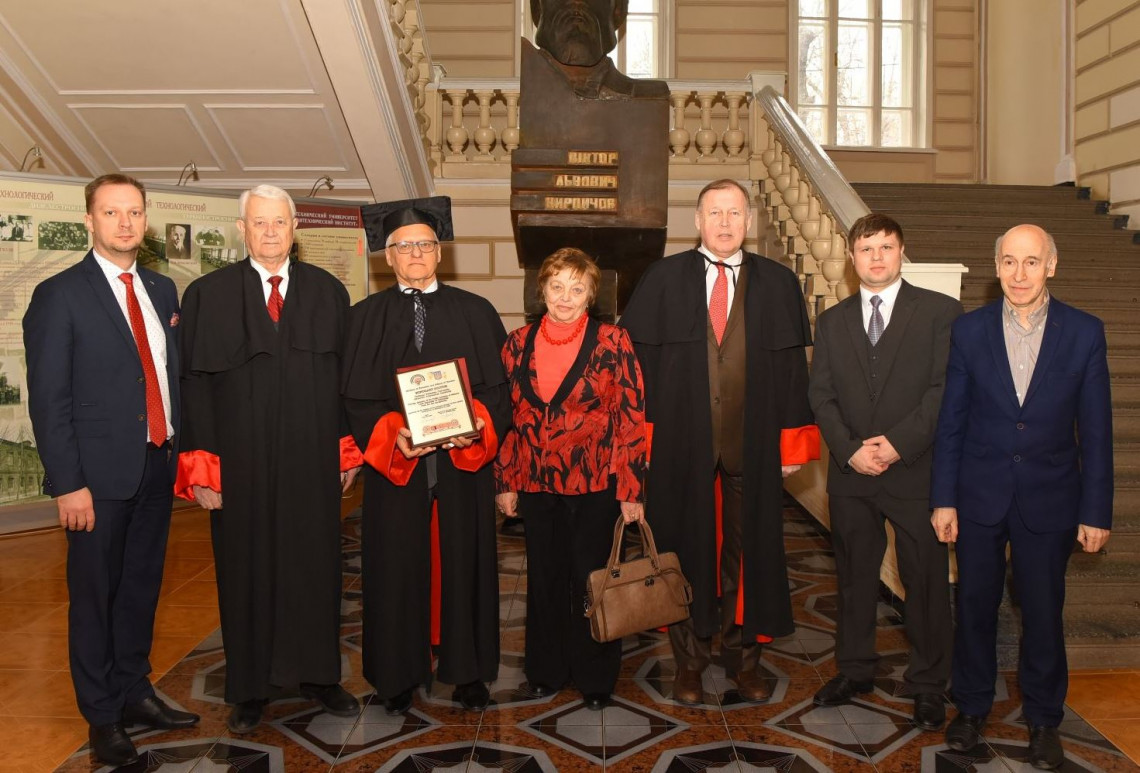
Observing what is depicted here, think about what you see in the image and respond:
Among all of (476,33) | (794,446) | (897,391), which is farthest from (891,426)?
(476,33)

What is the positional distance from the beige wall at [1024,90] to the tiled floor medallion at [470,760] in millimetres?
7502

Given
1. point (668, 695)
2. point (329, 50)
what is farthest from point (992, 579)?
point (329, 50)

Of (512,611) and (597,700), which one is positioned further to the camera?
(512,611)

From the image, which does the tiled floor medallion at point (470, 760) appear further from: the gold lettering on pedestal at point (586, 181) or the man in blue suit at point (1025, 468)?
the gold lettering on pedestal at point (586, 181)

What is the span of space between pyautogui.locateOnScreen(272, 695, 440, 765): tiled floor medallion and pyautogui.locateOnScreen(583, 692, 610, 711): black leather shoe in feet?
1.72

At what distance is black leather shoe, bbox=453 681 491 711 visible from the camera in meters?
3.14

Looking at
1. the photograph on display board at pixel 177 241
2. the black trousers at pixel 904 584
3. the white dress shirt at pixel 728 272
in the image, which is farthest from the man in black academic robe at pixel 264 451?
the photograph on display board at pixel 177 241

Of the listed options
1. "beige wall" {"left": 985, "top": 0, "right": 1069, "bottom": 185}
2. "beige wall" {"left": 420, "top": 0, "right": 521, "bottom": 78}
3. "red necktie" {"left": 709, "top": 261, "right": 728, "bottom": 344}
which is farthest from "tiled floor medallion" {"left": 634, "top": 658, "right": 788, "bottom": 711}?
"beige wall" {"left": 420, "top": 0, "right": 521, "bottom": 78}

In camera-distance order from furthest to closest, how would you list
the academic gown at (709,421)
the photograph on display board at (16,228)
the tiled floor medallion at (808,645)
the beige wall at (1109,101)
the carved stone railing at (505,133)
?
1. the carved stone railing at (505,133)
2. the beige wall at (1109,101)
3. the photograph on display board at (16,228)
4. the tiled floor medallion at (808,645)
5. the academic gown at (709,421)

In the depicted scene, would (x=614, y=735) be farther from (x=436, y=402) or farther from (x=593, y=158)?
(x=593, y=158)

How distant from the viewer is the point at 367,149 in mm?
6230

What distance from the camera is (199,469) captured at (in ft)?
9.61

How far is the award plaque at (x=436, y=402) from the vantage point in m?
2.83

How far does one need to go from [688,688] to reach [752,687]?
0.23 meters
